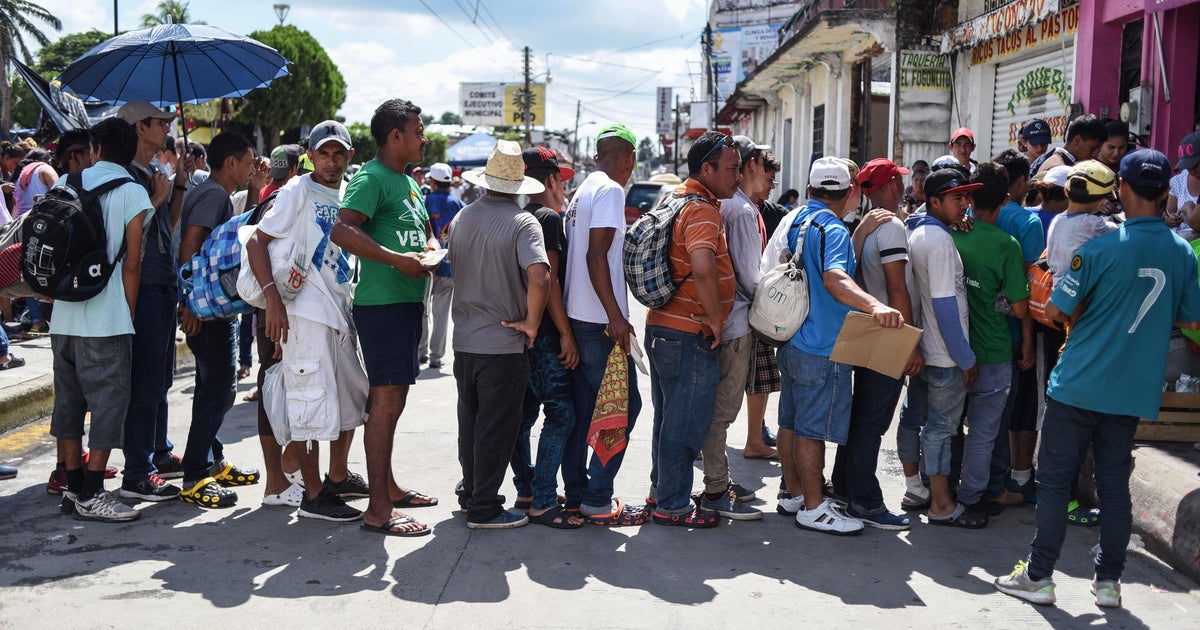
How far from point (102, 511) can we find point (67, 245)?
4.30ft

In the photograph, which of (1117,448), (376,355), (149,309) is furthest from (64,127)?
(1117,448)

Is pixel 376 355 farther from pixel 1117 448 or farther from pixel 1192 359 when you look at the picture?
pixel 1192 359

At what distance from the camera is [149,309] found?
17.2 feet

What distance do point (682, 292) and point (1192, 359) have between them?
2.82 m

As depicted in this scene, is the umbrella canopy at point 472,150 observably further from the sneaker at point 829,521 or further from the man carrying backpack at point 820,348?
the sneaker at point 829,521

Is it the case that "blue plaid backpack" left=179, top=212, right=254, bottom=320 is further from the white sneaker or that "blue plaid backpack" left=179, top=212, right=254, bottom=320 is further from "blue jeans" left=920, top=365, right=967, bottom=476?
"blue jeans" left=920, top=365, right=967, bottom=476

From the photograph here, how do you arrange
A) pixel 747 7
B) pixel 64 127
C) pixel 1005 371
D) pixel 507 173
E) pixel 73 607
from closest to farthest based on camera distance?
pixel 73 607 → pixel 507 173 → pixel 1005 371 → pixel 64 127 → pixel 747 7

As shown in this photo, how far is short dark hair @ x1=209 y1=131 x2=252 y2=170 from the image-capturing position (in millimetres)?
5426

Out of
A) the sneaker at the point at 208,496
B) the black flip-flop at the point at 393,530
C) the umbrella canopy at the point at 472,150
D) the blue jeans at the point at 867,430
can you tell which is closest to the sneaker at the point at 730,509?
the blue jeans at the point at 867,430

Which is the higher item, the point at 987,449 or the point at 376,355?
the point at 376,355

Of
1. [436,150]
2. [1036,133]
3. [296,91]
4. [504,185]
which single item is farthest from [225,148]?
[436,150]

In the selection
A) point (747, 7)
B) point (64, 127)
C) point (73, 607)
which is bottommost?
point (73, 607)

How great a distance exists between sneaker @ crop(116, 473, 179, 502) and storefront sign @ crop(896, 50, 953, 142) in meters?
9.76

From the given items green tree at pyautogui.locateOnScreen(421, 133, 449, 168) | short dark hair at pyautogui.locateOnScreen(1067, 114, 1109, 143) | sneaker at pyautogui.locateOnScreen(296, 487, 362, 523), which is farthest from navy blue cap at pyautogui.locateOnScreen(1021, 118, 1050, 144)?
green tree at pyautogui.locateOnScreen(421, 133, 449, 168)
